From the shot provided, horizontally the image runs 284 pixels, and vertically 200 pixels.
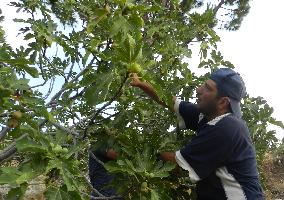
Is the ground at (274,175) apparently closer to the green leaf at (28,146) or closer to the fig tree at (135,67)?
the fig tree at (135,67)

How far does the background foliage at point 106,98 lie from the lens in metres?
2.44

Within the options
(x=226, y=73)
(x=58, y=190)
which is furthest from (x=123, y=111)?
(x=58, y=190)

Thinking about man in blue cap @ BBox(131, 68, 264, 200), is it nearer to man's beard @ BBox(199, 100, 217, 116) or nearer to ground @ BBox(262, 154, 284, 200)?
man's beard @ BBox(199, 100, 217, 116)

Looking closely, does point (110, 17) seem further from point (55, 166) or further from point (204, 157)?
point (204, 157)

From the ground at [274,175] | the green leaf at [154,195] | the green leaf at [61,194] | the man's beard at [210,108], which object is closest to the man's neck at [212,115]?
the man's beard at [210,108]

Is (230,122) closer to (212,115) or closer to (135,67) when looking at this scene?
(212,115)

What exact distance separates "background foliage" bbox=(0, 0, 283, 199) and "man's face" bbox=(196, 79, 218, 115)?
369 millimetres

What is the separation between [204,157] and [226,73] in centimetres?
82

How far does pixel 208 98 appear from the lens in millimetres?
3605

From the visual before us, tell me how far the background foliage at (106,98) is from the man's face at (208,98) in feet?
1.21

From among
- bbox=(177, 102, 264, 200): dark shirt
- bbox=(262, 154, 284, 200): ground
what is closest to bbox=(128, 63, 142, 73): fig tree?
bbox=(177, 102, 264, 200): dark shirt

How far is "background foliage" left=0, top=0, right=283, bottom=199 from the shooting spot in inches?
96.0

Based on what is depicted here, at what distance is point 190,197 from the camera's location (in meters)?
3.47

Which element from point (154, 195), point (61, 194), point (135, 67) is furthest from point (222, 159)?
point (61, 194)
